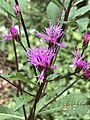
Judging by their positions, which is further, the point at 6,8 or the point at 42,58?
the point at 6,8

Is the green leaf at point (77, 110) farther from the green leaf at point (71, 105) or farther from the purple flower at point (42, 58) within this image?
the purple flower at point (42, 58)

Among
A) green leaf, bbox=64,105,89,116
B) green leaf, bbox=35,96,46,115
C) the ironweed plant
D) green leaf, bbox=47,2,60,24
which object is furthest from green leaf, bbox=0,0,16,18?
green leaf, bbox=64,105,89,116

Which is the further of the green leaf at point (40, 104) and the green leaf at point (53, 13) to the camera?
the green leaf at point (53, 13)

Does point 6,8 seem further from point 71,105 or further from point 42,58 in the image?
point 71,105

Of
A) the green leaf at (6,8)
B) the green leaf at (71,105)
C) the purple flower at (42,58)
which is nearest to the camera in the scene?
the purple flower at (42,58)

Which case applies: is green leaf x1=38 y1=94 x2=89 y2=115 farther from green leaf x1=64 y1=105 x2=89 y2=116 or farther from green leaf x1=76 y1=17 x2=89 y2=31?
green leaf x1=76 y1=17 x2=89 y2=31

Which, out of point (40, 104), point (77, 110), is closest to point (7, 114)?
point (40, 104)

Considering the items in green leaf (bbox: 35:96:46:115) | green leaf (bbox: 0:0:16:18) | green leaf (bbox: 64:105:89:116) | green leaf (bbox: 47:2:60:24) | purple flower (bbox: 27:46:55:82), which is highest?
green leaf (bbox: 0:0:16:18)

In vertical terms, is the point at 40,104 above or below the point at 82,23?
below

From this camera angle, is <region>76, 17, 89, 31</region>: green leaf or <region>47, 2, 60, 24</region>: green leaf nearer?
<region>76, 17, 89, 31</region>: green leaf

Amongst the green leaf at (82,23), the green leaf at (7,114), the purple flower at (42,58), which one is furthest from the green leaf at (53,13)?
the green leaf at (7,114)

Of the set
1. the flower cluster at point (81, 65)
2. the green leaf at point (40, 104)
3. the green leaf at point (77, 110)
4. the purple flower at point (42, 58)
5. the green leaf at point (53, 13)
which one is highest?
the green leaf at point (53, 13)
